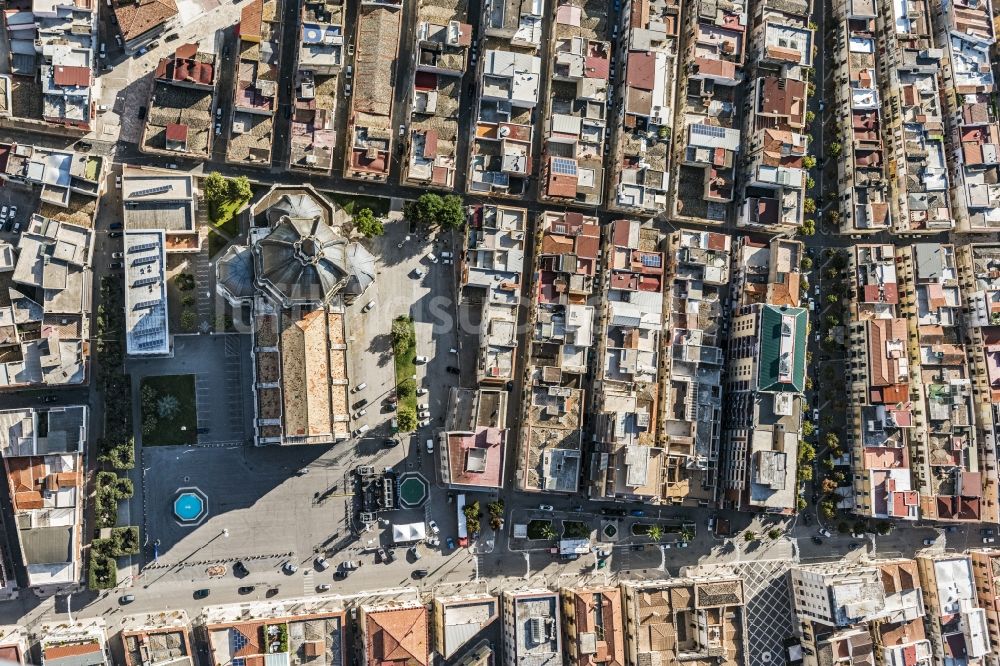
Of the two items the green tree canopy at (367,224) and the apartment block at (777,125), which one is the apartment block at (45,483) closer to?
the green tree canopy at (367,224)

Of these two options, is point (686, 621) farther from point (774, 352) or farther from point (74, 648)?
point (74, 648)

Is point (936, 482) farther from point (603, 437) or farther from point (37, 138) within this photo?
point (37, 138)

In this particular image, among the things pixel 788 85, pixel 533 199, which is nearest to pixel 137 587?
pixel 533 199

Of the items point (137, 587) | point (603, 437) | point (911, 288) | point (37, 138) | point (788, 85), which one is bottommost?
point (137, 587)

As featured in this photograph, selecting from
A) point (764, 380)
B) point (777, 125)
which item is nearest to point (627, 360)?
point (764, 380)

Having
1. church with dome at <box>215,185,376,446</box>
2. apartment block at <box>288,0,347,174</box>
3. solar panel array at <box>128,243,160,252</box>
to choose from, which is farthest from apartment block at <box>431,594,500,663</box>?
apartment block at <box>288,0,347,174</box>

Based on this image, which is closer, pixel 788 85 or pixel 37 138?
pixel 37 138
